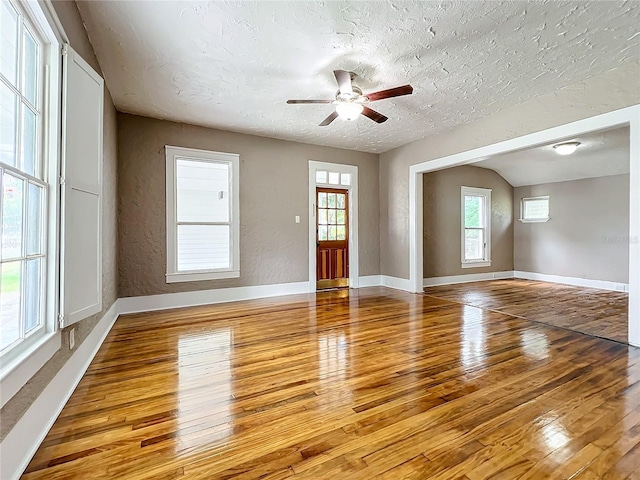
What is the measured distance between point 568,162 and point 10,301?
328 inches

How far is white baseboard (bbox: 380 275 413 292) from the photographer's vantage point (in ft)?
19.6

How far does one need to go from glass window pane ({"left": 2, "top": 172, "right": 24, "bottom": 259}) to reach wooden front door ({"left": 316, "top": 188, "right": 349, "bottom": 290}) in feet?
15.3

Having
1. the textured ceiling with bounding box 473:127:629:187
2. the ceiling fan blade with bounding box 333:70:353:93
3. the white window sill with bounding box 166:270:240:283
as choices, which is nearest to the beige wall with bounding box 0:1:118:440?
the white window sill with bounding box 166:270:240:283

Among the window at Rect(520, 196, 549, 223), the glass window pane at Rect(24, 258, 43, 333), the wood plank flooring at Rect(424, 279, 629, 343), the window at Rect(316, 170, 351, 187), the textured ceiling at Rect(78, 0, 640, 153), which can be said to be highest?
the textured ceiling at Rect(78, 0, 640, 153)

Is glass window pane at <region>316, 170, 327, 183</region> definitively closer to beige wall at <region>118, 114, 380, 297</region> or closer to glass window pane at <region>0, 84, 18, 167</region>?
beige wall at <region>118, 114, 380, 297</region>

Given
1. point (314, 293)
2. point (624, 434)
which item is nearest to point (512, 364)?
point (624, 434)

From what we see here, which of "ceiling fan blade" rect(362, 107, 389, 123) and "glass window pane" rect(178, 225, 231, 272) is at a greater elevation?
"ceiling fan blade" rect(362, 107, 389, 123)

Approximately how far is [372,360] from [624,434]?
5.08 feet

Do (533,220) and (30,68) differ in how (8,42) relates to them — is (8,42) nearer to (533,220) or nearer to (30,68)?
(30,68)

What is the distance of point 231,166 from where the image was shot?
5113mm

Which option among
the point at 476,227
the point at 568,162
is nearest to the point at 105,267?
the point at 476,227

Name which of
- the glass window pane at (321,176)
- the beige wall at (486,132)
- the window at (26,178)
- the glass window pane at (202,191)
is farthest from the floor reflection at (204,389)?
the beige wall at (486,132)

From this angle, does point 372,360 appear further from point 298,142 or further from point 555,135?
point 298,142

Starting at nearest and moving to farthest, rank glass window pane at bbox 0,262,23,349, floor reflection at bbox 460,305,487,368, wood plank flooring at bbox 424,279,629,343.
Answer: glass window pane at bbox 0,262,23,349 → floor reflection at bbox 460,305,487,368 → wood plank flooring at bbox 424,279,629,343
